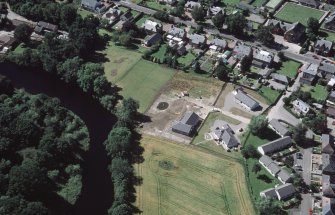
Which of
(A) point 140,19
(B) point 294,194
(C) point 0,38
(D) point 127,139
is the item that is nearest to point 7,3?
(C) point 0,38

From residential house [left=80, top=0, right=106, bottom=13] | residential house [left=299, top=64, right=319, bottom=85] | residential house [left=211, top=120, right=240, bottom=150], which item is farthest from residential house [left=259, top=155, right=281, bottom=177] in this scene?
residential house [left=80, top=0, right=106, bottom=13]

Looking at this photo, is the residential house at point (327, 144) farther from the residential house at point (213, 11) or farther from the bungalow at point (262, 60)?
the residential house at point (213, 11)

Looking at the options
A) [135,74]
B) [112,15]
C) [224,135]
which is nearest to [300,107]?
[224,135]

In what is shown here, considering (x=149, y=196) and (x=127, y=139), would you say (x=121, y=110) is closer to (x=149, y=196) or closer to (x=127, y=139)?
(x=127, y=139)

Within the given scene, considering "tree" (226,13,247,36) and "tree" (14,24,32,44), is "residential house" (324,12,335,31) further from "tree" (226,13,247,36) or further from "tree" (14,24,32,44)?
"tree" (14,24,32,44)

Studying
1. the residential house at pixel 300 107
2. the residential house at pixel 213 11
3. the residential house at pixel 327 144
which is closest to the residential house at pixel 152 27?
the residential house at pixel 213 11

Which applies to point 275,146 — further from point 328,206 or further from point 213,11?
point 213,11
